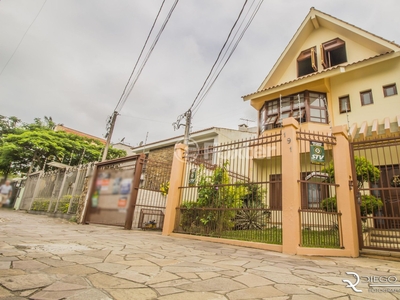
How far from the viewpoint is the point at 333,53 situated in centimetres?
1104

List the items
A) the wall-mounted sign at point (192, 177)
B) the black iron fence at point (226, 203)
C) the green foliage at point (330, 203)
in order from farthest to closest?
the wall-mounted sign at point (192, 177), the black iron fence at point (226, 203), the green foliage at point (330, 203)

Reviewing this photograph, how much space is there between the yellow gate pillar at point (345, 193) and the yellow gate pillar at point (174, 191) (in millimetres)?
3931

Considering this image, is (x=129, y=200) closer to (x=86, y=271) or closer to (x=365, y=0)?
(x=86, y=271)

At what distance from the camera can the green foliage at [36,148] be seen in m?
18.3

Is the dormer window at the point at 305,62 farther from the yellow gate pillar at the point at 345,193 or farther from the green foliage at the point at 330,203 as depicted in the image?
the green foliage at the point at 330,203

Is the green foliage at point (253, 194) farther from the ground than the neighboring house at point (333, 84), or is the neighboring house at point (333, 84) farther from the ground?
the neighboring house at point (333, 84)

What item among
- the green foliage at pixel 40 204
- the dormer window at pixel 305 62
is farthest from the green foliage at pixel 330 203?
the green foliage at pixel 40 204

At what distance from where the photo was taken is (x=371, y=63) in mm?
8719

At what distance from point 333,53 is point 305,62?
4.21 feet

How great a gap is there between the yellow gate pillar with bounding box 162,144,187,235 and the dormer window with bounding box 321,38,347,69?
860 centimetres

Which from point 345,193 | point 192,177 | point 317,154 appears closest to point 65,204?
point 192,177

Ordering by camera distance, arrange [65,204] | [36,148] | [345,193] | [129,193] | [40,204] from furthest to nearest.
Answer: [36,148] < [40,204] < [65,204] < [129,193] < [345,193]

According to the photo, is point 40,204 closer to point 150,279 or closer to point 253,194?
point 253,194

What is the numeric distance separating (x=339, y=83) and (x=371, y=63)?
4.70ft
